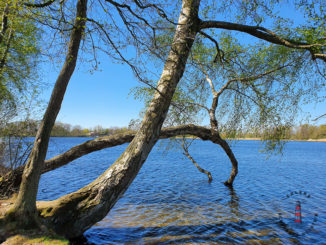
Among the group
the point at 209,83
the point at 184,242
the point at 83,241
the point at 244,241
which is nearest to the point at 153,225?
the point at 184,242

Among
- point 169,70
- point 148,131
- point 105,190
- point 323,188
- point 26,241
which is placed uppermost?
point 169,70

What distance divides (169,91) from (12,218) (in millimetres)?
4303

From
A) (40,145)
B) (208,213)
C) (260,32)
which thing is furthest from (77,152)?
(260,32)

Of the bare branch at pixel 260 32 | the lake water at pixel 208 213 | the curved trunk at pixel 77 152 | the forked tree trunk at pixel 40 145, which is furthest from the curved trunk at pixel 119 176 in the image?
the curved trunk at pixel 77 152

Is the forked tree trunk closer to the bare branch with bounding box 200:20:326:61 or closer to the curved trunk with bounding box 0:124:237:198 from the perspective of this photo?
the curved trunk with bounding box 0:124:237:198

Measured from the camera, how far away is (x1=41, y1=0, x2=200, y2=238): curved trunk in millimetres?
5012

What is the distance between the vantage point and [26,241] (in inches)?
165

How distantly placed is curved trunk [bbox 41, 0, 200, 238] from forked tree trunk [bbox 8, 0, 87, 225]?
53 centimetres

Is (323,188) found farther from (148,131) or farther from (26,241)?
(26,241)

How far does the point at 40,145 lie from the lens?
4.66 metres

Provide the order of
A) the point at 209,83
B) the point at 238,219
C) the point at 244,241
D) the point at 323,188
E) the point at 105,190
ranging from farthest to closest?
the point at 323,188 < the point at 209,83 < the point at 238,219 < the point at 244,241 < the point at 105,190

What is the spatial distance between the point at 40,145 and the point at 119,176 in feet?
5.89

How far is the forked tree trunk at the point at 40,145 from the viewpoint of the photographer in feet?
15.1

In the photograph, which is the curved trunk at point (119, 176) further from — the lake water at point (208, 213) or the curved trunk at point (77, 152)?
the curved trunk at point (77, 152)
